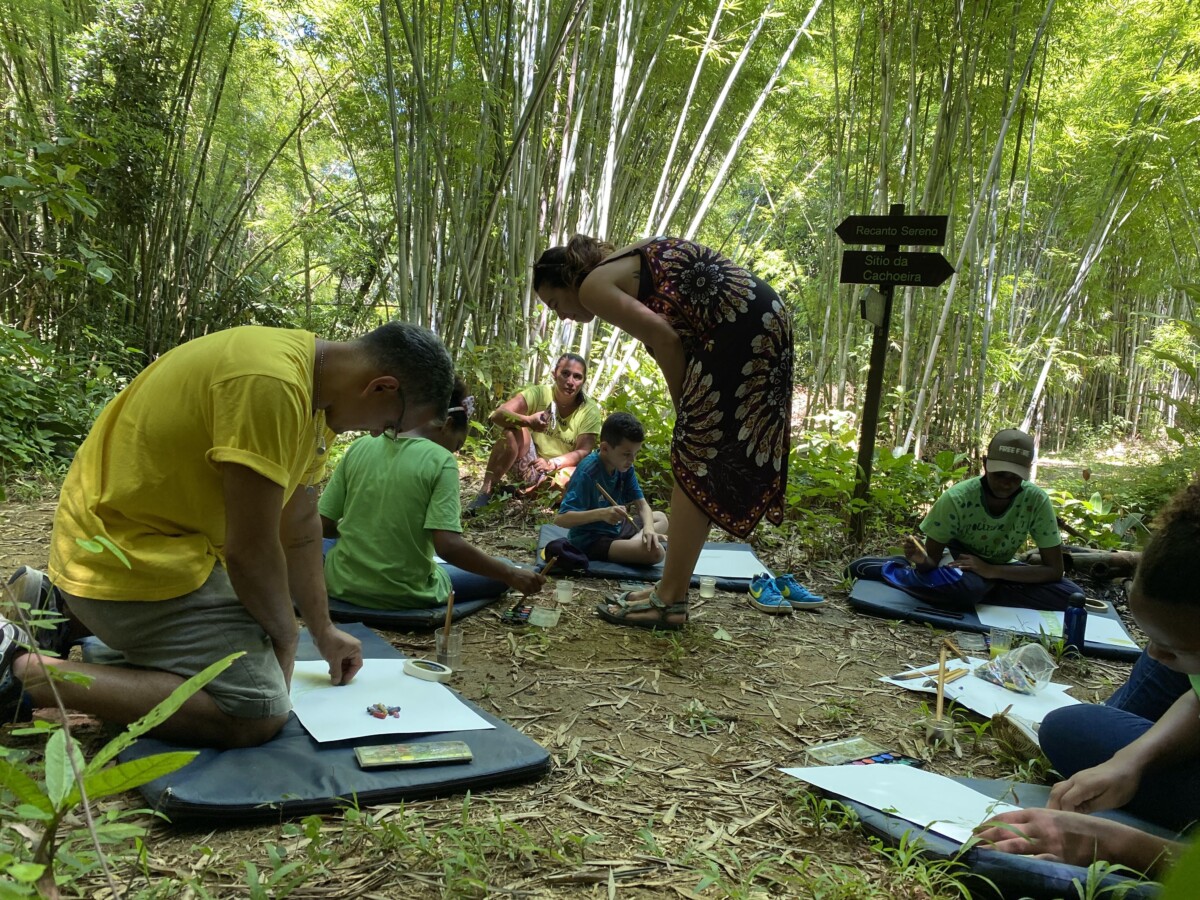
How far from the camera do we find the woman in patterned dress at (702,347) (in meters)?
2.56

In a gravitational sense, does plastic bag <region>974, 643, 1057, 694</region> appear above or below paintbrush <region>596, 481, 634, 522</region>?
below

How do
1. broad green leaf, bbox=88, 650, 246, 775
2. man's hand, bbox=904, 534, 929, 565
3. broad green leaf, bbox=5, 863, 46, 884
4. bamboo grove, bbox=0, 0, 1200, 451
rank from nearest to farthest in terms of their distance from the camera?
broad green leaf, bbox=5, 863, 46, 884 → broad green leaf, bbox=88, 650, 246, 775 → man's hand, bbox=904, 534, 929, 565 → bamboo grove, bbox=0, 0, 1200, 451

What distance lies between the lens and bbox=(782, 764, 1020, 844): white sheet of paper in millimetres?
1571

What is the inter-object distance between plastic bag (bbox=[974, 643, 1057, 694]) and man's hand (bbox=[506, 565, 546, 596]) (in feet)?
4.71

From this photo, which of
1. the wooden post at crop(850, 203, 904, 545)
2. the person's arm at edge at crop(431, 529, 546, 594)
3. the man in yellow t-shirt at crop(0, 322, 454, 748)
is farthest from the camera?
the wooden post at crop(850, 203, 904, 545)

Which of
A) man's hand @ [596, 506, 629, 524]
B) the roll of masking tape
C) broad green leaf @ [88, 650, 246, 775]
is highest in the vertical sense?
broad green leaf @ [88, 650, 246, 775]

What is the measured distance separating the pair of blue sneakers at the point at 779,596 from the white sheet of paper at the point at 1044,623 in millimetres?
663

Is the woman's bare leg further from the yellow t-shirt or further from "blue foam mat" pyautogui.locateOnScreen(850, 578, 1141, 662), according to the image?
the yellow t-shirt

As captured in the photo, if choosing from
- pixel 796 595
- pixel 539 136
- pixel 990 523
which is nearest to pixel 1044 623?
pixel 990 523

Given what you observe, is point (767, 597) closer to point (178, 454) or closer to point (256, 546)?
point (256, 546)

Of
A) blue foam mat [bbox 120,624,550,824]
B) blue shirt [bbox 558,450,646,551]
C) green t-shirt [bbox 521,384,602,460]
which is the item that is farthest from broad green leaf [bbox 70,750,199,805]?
green t-shirt [bbox 521,384,602,460]

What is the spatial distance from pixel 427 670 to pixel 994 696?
1635 millimetres

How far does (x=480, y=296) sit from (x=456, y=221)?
788mm

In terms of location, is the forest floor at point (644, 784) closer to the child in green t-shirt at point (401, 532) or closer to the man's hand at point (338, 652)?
the child in green t-shirt at point (401, 532)
